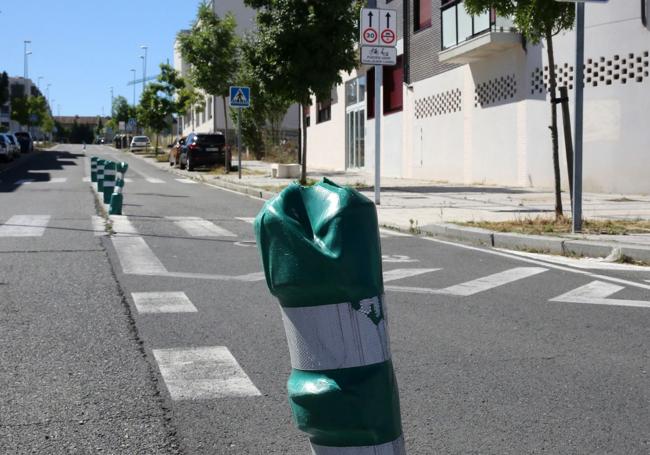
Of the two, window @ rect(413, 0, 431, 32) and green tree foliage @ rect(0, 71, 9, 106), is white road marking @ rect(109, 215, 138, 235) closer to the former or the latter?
window @ rect(413, 0, 431, 32)

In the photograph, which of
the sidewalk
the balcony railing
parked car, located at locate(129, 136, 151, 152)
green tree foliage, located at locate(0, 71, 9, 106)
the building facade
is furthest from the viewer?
parked car, located at locate(129, 136, 151, 152)

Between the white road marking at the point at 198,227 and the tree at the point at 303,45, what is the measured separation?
313 inches

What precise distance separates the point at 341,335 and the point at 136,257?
8.09 metres

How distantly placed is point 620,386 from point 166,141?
9392 cm

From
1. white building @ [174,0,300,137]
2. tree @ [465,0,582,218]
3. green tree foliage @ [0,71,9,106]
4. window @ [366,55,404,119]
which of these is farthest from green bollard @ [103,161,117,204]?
white building @ [174,0,300,137]

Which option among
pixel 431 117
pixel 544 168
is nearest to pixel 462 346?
pixel 544 168

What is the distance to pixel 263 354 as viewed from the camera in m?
5.16

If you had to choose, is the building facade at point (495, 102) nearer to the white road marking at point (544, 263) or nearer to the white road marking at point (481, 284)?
the white road marking at point (544, 263)

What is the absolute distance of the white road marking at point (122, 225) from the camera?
1214 cm

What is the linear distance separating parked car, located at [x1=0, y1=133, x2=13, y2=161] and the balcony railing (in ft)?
84.9

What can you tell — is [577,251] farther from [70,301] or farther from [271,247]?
[271,247]

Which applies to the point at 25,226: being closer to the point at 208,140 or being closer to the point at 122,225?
the point at 122,225

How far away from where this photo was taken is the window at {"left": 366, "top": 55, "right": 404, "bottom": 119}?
103ft

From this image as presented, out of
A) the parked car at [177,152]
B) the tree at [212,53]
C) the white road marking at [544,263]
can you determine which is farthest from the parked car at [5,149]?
the white road marking at [544,263]
